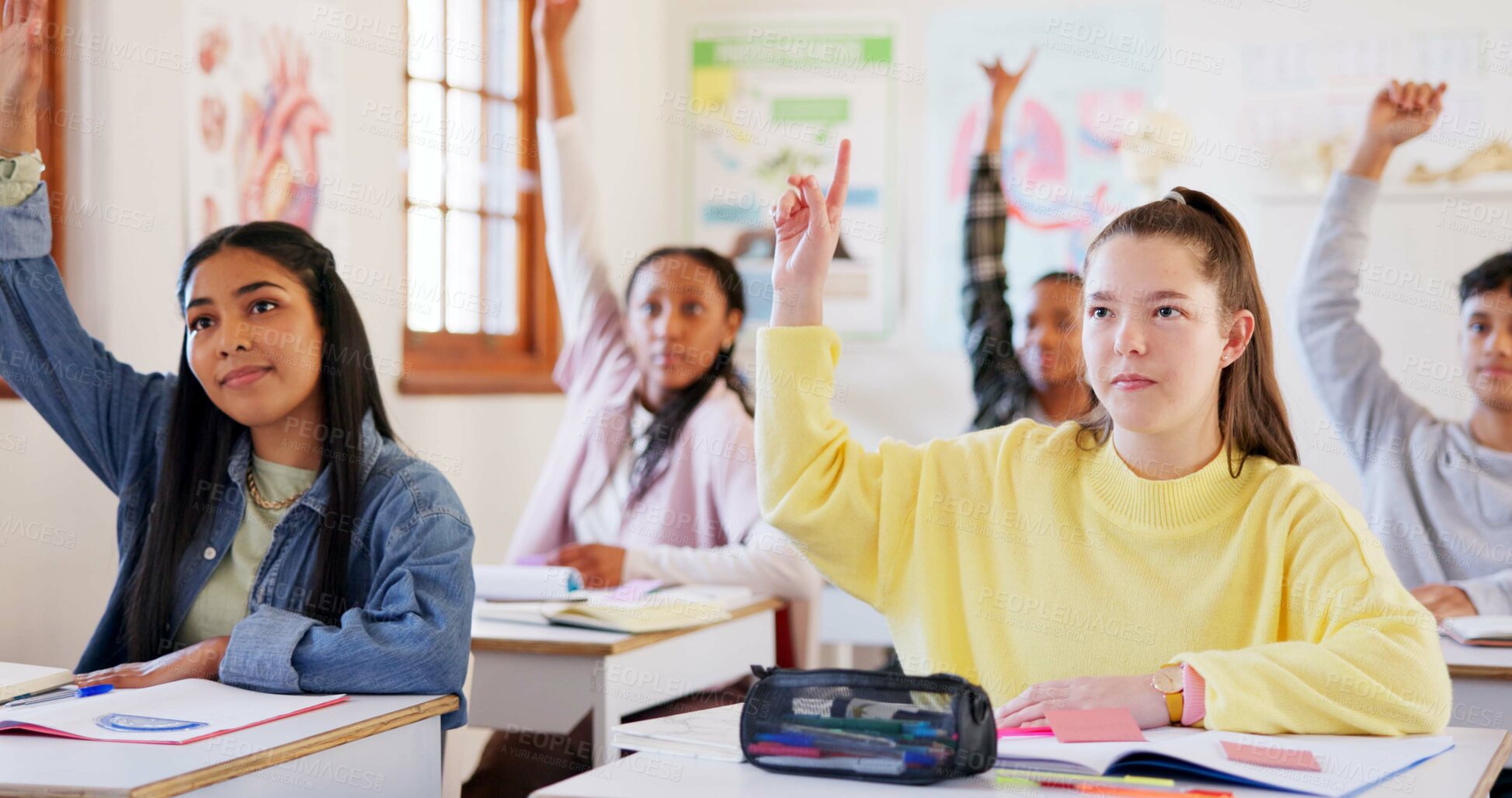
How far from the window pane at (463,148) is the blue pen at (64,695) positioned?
2490 mm

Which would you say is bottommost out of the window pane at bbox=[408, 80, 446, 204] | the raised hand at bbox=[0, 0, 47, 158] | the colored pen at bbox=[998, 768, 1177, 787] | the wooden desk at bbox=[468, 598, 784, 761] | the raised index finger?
the wooden desk at bbox=[468, 598, 784, 761]

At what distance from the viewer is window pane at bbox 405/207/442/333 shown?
3.85m

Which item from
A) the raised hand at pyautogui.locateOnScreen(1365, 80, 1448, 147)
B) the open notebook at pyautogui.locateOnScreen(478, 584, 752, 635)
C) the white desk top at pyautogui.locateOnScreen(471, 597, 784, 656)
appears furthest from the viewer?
the raised hand at pyautogui.locateOnScreen(1365, 80, 1448, 147)

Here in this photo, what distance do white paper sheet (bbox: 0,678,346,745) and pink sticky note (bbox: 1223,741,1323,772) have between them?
39.0 inches

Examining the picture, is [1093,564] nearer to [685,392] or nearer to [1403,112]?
[1403,112]

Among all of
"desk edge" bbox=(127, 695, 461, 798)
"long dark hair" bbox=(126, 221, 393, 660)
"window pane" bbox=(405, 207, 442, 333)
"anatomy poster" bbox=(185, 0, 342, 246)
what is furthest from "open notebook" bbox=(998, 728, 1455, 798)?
"window pane" bbox=(405, 207, 442, 333)

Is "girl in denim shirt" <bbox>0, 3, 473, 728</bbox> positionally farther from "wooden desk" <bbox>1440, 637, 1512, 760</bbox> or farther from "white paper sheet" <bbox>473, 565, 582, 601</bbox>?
"wooden desk" <bbox>1440, 637, 1512, 760</bbox>

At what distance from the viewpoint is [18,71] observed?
190 centimetres

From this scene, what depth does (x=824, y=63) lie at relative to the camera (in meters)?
5.14

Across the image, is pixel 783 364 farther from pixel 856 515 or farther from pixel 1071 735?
pixel 1071 735

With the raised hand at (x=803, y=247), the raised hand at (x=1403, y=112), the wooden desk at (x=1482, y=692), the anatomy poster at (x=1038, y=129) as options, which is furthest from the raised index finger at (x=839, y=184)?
the anatomy poster at (x=1038, y=129)

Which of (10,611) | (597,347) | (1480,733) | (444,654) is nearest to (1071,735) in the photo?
(1480,733)

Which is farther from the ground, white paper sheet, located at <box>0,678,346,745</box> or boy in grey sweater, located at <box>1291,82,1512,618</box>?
boy in grey sweater, located at <box>1291,82,1512,618</box>

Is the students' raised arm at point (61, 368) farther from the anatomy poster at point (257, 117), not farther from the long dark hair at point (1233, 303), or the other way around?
the long dark hair at point (1233, 303)
